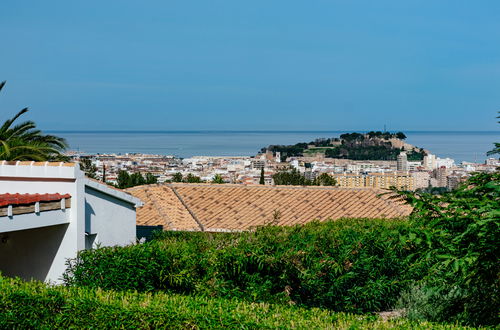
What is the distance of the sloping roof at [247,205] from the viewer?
776 inches

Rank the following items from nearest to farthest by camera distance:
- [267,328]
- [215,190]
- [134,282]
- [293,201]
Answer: [267,328]
[134,282]
[293,201]
[215,190]

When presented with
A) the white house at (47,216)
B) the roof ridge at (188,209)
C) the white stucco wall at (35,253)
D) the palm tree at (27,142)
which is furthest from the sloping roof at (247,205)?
the white stucco wall at (35,253)

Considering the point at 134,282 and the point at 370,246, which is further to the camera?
the point at 370,246

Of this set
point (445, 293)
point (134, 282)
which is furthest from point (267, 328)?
point (445, 293)

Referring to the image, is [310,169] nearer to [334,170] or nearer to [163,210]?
[334,170]

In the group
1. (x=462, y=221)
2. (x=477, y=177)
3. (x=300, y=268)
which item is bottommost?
(x=300, y=268)

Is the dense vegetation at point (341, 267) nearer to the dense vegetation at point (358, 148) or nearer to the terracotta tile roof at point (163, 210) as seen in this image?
the terracotta tile roof at point (163, 210)

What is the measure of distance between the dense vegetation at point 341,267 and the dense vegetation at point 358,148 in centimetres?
9012

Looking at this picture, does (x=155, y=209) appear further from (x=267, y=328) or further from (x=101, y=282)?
(x=267, y=328)

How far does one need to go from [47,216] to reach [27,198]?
392 mm

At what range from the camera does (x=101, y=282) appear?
7.80 meters

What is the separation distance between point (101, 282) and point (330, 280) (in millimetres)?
3021
